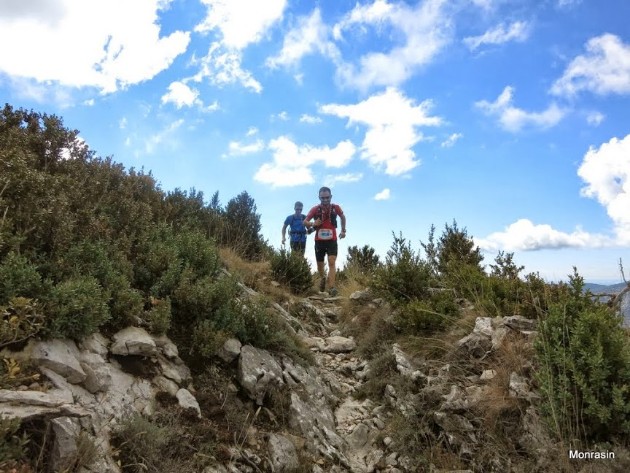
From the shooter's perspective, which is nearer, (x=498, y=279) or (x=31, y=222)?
(x=31, y=222)

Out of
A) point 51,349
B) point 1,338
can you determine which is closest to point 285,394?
point 51,349

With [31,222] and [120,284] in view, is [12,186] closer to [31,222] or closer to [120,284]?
[31,222]

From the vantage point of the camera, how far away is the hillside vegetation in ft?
11.4

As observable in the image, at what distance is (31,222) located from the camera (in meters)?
4.21

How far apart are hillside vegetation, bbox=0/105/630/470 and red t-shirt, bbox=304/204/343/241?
2543mm

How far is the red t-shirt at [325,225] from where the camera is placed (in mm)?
10555

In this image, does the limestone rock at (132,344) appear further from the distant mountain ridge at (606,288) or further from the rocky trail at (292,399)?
the distant mountain ridge at (606,288)

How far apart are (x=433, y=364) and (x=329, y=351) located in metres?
1.98

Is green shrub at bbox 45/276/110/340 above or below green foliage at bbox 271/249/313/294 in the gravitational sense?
below

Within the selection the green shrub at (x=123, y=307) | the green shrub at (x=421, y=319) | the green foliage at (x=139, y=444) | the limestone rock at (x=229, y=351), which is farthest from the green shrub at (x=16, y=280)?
the green shrub at (x=421, y=319)

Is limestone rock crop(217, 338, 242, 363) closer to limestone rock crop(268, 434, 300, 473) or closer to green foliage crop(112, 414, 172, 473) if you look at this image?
limestone rock crop(268, 434, 300, 473)

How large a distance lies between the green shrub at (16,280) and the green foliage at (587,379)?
448 centimetres

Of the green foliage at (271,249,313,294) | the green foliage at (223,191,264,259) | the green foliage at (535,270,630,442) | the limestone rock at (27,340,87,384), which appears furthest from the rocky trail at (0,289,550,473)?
the green foliage at (223,191,264,259)

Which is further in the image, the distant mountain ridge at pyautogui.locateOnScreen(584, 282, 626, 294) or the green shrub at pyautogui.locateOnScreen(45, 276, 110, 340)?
the distant mountain ridge at pyautogui.locateOnScreen(584, 282, 626, 294)
